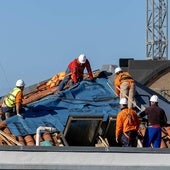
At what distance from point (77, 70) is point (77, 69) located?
4 centimetres

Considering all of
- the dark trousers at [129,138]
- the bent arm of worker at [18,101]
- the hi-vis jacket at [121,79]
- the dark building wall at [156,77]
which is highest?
the hi-vis jacket at [121,79]

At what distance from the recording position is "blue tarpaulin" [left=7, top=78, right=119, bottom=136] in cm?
1822

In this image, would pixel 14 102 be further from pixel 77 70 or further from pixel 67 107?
pixel 77 70

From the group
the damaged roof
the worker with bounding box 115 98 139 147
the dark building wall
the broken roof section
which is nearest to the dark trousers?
the worker with bounding box 115 98 139 147

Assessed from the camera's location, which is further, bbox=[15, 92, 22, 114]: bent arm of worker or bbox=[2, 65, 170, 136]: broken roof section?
bbox=[15, 92, 22, 114]: bent arm of worker

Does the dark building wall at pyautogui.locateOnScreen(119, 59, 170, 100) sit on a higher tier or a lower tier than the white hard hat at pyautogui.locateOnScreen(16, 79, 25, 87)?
lower

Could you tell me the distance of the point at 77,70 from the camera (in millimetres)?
20953

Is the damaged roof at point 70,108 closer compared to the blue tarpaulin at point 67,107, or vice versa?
the damaged roof at point 70,108

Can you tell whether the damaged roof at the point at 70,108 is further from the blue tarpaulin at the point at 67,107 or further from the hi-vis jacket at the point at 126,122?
the hi-vis jacket at the point at 126,122

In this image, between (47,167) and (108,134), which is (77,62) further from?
(47,167)

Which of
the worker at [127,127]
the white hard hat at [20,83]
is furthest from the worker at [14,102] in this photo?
the worker at [127,127]

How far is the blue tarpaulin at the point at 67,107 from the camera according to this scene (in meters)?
18.2

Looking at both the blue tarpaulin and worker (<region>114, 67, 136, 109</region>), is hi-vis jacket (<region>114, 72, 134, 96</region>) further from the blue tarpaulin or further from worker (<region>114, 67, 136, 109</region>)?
the blue tarpaulin

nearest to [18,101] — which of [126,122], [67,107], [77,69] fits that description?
[67,107]
